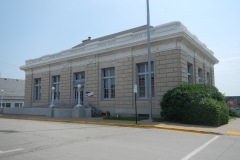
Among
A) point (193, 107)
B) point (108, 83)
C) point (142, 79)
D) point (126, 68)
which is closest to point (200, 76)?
point (142, 79)

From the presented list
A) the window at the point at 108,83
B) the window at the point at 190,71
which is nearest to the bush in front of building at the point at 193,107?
the window at the point at 190,71

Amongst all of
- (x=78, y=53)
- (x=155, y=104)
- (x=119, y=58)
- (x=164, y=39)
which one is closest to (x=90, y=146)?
(x=155, y=104)

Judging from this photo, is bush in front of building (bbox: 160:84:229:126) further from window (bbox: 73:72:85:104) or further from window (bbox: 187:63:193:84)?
window (bbox: 73:72:85:104)

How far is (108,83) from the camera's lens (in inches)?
1049

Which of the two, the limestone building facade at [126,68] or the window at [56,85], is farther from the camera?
the window at [56,85]

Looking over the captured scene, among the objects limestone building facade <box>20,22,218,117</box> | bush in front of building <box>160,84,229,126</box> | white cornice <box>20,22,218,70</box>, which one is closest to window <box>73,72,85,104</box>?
limestone building facade <box>20,22,218,117</box>

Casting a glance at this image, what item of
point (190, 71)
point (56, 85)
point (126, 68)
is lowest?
point (56, 85)

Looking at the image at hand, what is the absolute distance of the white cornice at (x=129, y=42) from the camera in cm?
2138

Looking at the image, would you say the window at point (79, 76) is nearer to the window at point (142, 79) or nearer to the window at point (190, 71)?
the window at point (142, 79)

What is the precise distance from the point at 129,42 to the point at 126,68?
2680 mm

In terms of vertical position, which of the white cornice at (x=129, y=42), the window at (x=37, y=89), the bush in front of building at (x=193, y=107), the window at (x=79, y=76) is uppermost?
the white cornice at (x=129, y=42)

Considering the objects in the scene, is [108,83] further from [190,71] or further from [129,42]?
[190,71]

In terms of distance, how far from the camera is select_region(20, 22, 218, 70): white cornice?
70.1 feet

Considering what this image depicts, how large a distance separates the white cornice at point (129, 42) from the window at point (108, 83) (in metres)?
2.40
